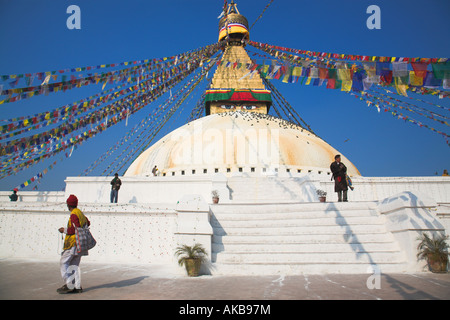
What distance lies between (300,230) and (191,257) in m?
2.43

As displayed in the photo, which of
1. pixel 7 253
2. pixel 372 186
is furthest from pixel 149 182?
pixel 372 186

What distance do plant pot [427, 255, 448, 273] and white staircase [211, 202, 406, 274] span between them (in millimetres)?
420

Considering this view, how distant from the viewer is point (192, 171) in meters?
15.0

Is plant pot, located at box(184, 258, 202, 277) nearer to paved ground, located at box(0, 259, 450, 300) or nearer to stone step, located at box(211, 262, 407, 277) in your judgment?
paved ground, located at box(0, 259, 450, 300)

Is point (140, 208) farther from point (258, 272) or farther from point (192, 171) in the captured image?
point (192, 171)

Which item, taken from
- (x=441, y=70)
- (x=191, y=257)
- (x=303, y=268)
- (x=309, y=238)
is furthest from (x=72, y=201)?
(x=441, y=70)

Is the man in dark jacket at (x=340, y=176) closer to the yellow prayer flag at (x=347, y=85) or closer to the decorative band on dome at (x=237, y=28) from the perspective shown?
the yellow prayer flag at (x=347, y=85)

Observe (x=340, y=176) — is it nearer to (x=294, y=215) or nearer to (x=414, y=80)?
(x=294, y=215)

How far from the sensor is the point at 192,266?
195 inches

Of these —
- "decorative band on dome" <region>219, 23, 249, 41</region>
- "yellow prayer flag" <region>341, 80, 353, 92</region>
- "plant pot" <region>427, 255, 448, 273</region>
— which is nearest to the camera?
"plant pot" <region>427, 255, 448, 273</region>

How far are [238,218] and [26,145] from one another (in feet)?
26.3

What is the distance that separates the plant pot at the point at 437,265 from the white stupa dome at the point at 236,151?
10045 mm

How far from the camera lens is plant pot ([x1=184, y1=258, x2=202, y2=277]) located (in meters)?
4.94

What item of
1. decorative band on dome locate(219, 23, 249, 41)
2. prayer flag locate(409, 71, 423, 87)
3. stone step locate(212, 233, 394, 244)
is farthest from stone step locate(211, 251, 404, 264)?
decorative band on dome locate(219, 23, 249, 41)
